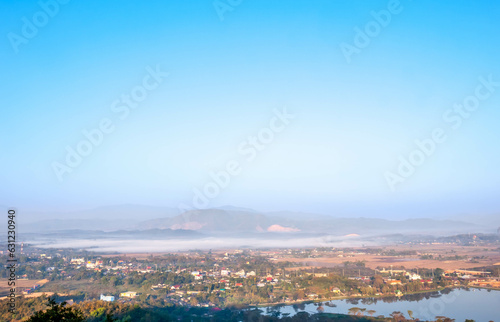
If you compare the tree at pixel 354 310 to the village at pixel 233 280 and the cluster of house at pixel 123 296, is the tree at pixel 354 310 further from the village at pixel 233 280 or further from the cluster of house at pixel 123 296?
the cluster of house at pixel 123 296

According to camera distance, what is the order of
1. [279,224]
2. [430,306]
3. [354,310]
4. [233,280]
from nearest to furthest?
[354,310]
[430,306]
[233,280]
[279,224]

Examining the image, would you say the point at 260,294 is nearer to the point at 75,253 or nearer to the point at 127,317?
the point at 127,317

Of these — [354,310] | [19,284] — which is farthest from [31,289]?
[354,310]

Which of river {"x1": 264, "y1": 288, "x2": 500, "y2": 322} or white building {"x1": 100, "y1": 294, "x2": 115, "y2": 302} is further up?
white building {"x1": 100, "y1": 294, "x2": 115, "y2": 302}

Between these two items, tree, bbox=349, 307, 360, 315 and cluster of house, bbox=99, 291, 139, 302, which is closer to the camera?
tree, bbox=349, 307, 360, 315

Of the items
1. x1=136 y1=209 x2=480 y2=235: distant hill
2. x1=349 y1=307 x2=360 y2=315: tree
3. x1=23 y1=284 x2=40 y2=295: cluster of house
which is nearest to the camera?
x1=349 y1=307 x2=360 y2=315: tree

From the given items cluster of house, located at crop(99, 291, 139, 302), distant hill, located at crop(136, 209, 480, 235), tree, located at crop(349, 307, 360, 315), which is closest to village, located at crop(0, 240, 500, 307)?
cluster of house, located at crop(99, 291, 139, 302)

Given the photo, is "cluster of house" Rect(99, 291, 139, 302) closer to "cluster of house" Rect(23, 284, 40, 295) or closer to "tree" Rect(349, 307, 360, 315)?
"cluster of house" Rect(23, 284, 40, 295)

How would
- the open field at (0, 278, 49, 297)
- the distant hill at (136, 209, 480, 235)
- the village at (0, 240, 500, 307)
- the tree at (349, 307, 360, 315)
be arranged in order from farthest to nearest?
1. the distant hill at (136, 209, 480, 235)
2. the village at (0, 240, 500, 307)
3. the open field at (0, 278, 49, 297)
4. the tree at (349, 307, 360, 315)

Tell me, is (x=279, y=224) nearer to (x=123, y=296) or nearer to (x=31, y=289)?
(x=123, y=296)

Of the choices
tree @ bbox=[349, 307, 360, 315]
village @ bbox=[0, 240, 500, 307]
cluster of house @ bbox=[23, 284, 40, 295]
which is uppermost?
cluster of house @ bbox=[23, 284, 40, 295]

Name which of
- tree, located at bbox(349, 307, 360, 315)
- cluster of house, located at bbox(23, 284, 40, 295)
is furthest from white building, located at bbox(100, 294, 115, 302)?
tree, located at bbox(349, 307, 360, 315)

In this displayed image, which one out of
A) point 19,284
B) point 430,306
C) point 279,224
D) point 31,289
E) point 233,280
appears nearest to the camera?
point 430,306
